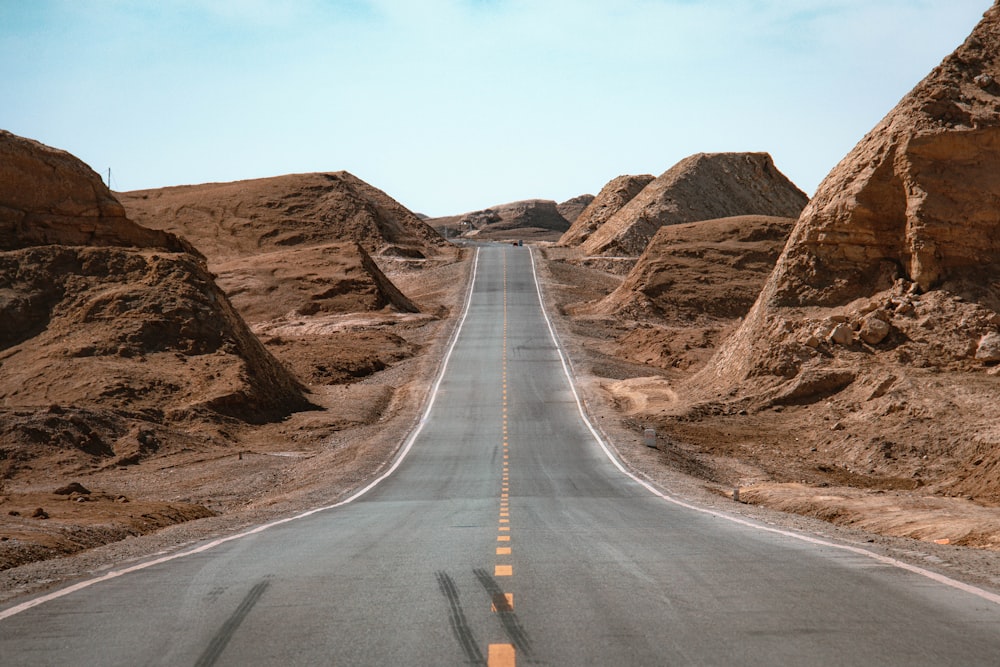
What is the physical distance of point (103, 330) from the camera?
34500 mm

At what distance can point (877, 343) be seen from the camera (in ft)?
102

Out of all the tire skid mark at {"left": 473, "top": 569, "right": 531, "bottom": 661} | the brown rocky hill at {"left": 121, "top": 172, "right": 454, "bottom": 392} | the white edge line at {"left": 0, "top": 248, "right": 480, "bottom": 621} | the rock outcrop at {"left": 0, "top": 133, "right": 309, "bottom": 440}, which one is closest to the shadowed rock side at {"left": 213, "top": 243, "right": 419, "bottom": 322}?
the brown rocky hill at {"left": 121, "top": 172, "right": 454, "bottom": 392}

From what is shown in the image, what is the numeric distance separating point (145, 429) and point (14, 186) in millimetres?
14302

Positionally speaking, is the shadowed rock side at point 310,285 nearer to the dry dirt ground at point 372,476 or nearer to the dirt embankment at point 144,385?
the dirt embankment at point 144,385

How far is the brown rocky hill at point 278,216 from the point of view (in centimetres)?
9775

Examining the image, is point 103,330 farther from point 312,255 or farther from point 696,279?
point 312,255

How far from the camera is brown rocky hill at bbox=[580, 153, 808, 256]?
94.2 m

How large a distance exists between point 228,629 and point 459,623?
172 centimetres

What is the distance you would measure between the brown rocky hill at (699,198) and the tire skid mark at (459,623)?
84.3 m

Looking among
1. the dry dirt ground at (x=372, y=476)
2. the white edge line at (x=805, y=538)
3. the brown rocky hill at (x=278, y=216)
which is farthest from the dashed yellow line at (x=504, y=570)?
the brown rocky hill at (x=278, y=216)

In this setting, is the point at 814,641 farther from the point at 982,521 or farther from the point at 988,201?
the point at 988,201

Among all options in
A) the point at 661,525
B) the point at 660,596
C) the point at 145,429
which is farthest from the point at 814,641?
the point at 145,429

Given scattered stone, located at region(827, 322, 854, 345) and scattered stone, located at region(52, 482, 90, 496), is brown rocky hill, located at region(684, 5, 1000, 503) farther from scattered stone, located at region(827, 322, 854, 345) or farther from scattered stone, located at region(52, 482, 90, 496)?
scattered stone, located at region(52, 482, 90, 496)

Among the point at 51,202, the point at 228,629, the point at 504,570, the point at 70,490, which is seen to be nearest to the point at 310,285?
the point at 51,202
